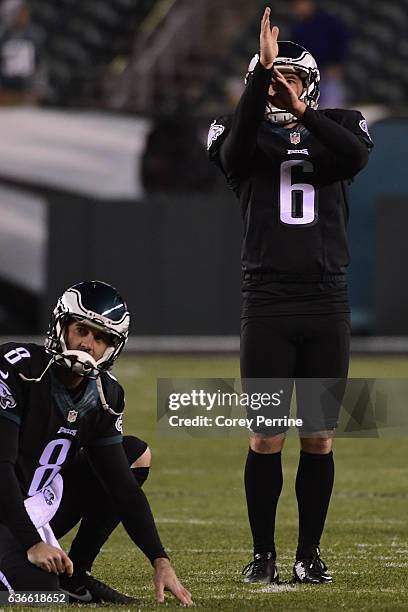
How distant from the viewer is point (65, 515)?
4.65 metres

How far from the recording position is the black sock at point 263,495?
491cm

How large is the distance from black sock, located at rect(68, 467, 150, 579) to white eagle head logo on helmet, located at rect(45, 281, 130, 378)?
1.58 ft

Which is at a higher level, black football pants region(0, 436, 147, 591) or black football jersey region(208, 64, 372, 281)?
black football jersey region(208, 64, 372, 281)

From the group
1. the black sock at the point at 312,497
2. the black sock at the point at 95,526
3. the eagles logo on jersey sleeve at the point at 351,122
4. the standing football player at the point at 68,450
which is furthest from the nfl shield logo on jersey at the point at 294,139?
the black sock at the point at 95,526

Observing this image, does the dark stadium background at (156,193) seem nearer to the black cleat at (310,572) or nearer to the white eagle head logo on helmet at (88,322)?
the black cleat at (310,572)

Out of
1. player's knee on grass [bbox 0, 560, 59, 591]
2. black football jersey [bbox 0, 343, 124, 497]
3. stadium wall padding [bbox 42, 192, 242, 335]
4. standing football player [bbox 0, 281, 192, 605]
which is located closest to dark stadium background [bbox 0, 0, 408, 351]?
stadium wall padding [bbox 42, 192, 242, 335]

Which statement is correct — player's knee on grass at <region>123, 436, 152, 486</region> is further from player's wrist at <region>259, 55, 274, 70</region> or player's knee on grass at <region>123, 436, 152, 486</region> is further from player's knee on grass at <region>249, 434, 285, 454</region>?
player's wrist at <region>259, 55, 274, 70</region>

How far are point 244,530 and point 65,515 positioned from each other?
1856mm

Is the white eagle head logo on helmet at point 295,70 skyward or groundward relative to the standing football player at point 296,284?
skyward

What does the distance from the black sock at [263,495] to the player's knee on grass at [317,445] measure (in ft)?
0.35

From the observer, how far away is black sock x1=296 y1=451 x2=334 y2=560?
194 inches

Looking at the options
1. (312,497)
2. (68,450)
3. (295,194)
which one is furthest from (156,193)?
(68,450)

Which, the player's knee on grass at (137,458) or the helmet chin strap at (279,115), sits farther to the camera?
the helmet chin strap at (279,115)

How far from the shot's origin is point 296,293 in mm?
4934
